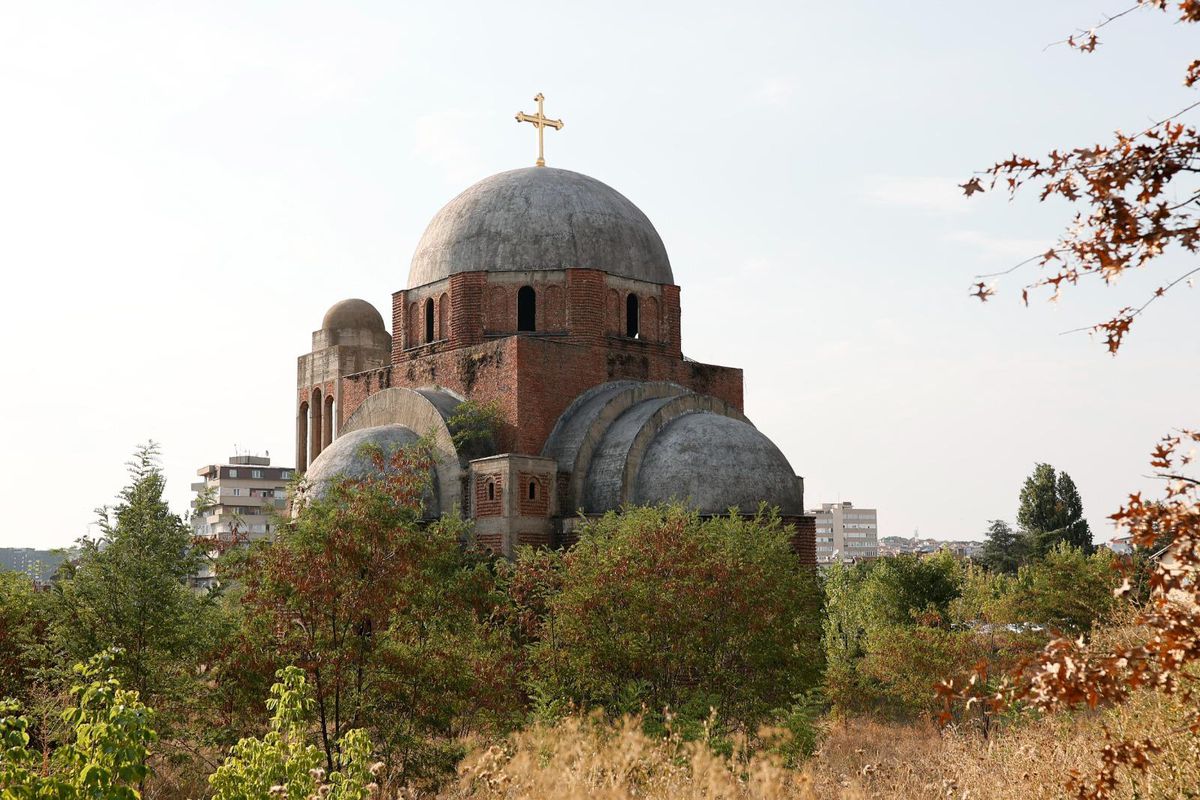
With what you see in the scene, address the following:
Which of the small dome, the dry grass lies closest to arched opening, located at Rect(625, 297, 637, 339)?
the small dome

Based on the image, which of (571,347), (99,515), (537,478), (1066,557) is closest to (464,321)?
(571,347)

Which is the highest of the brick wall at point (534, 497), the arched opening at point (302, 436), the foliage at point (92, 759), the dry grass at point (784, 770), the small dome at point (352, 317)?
the small dome at point (352, 317)

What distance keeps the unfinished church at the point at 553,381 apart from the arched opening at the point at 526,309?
0.09 feet

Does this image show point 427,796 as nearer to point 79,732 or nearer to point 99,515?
point 99,515

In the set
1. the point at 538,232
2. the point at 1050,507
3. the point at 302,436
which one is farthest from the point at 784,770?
the point at 1050,507

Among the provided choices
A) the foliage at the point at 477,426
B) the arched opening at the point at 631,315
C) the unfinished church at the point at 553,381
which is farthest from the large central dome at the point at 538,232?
the foliage at the point at 477,426

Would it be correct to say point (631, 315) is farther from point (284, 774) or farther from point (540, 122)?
point (284, 774)

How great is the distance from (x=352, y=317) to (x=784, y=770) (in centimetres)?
2110

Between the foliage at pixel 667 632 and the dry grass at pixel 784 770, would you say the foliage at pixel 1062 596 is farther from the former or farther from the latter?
the dry grass at pixel 784 770

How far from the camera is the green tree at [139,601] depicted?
10.6 meters

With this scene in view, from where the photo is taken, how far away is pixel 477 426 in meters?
21.8

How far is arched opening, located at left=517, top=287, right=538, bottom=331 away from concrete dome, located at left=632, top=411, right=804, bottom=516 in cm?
400

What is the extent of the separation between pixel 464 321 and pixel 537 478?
4426 mm

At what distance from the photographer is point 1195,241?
4305 mm
